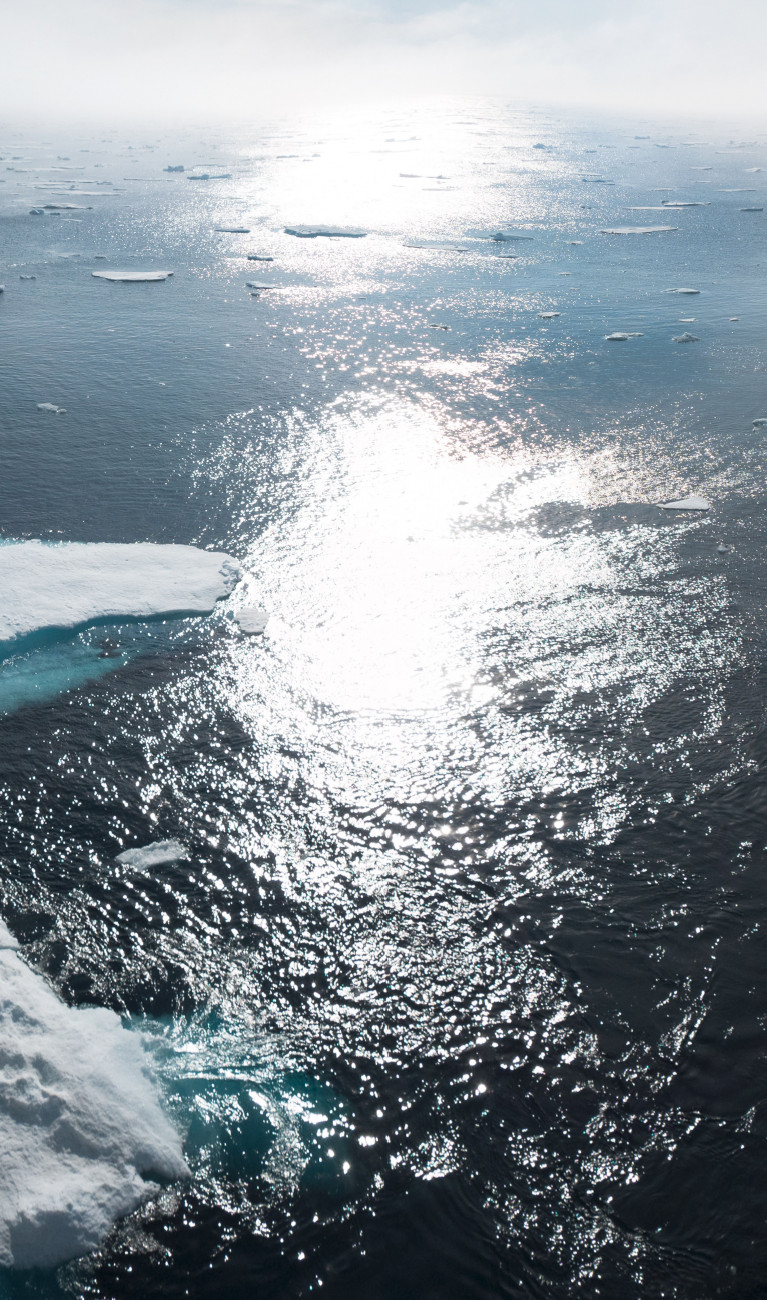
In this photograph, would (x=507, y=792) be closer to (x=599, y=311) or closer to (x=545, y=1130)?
(x=545, y=1130)

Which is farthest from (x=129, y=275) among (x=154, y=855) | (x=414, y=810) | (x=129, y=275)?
(x=414, y=810)

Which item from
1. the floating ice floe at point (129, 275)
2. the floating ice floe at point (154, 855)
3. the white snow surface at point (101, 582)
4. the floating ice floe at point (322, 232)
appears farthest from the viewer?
the floating ice floe at point (322, 232)

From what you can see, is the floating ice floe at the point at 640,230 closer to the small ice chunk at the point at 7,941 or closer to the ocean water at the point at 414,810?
the ocean water at the point at 414,810

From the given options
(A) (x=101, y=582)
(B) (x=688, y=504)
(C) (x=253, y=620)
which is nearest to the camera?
(C) (x=253, y=620)

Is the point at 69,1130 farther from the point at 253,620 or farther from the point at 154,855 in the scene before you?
the point at 253,620

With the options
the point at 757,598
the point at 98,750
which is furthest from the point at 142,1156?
the point at 757,598

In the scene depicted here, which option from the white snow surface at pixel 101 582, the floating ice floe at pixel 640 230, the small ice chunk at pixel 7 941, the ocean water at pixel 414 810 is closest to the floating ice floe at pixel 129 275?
the ocean water at pixel 414 810

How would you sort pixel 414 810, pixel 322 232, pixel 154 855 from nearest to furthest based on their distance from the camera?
1. pixel 154 855
2. pixel 414 810
3. pixel 322 232
